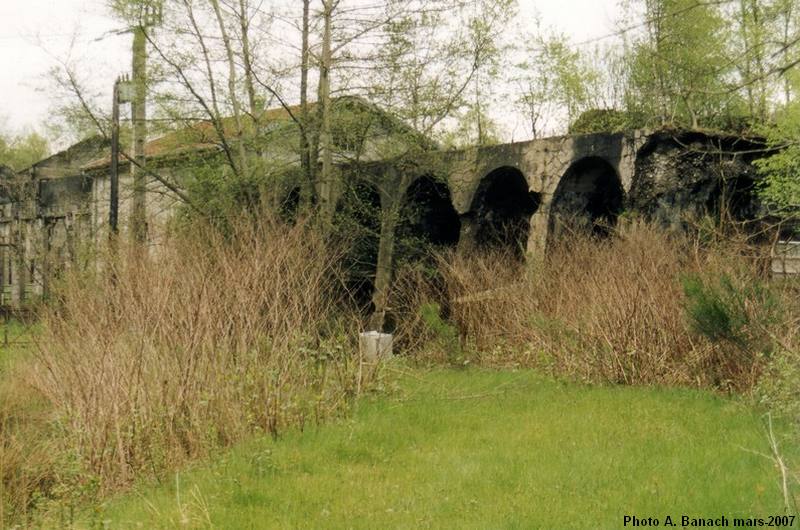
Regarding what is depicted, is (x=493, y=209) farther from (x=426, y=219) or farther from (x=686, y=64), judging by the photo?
(x=686, y=64)

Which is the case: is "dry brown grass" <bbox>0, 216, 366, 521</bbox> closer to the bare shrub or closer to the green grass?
the bare shrub

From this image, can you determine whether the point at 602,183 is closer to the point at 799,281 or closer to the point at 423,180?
the point at 423,180

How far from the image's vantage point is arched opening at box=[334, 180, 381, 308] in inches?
630

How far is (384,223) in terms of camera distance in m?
17.0

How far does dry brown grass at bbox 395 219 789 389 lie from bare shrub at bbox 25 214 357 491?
2766mm

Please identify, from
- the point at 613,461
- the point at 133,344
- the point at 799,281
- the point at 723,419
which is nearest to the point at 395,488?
the point at 613,461

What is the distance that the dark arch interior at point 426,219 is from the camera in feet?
58.2

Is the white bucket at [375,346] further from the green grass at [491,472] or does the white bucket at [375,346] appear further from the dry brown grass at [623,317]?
the dry brown grass at [623,317]

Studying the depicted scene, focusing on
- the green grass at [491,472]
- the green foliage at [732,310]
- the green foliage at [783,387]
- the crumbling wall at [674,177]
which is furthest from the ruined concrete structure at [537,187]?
the green grass at [491,472]

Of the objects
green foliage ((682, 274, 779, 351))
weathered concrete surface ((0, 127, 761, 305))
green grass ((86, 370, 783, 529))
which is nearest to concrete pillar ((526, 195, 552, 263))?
weathered concrete surface ((0, 127, 761, 305))

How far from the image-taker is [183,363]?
7680 millimetres

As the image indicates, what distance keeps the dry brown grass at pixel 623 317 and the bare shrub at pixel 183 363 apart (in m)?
2.77

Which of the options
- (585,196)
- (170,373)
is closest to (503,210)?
(585,196)

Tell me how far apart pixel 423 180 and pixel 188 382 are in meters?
12.9
